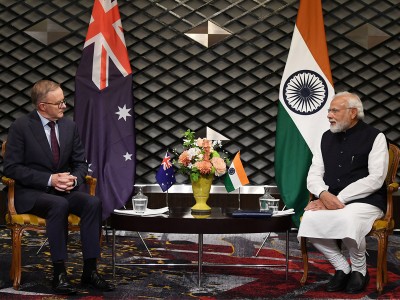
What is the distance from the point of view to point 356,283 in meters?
2.83

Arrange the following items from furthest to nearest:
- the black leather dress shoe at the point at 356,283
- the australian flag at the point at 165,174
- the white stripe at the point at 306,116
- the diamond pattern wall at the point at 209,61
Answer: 1. the diamond pattern wall at the point at 209,61
2. the white stripe at the point at 306,116
3. the australian flag at the point at 165,174
4. the black leather dress shoe at the point at 356,283

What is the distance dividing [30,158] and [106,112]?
1.37m

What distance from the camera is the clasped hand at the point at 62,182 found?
116 inches

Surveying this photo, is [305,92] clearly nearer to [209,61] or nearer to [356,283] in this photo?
[209,61]

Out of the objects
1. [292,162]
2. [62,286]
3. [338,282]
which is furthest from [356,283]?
[292,162]

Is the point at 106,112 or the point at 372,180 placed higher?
the point at 106,112

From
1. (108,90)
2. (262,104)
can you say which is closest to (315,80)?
(262,104)

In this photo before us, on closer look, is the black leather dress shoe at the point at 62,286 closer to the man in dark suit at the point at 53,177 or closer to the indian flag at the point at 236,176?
the man in dark suit at the point at 53,177

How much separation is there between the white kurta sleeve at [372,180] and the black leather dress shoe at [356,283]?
312mm

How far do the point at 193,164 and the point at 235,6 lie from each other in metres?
2.05

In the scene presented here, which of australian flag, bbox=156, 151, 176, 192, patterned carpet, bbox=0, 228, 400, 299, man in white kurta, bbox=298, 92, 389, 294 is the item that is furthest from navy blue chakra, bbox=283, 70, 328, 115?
australian flag, bbox=156, 151, 176, 192

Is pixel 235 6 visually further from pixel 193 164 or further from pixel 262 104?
pixel 193 164

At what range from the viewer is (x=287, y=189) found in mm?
4250

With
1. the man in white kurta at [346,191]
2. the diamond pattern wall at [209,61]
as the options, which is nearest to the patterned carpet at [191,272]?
the man in white kurta at [346,191]
